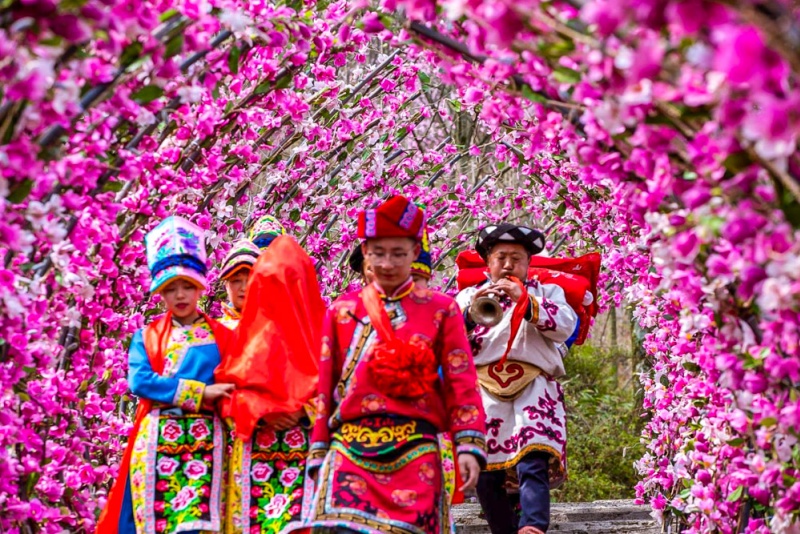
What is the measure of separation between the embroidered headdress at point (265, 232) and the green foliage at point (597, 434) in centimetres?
591

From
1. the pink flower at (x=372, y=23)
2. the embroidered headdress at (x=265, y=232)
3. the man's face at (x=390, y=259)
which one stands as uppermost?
the pink flower at (x=372, y=23)

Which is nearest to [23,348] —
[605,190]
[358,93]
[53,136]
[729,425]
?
[53,136]

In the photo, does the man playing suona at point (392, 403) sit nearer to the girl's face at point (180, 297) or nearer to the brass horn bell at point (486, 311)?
the girl's face at point (180, 297)

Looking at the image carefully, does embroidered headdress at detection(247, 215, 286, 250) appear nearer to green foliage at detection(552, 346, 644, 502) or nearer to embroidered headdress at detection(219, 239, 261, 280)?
embroidered headdress at detection(219, 239, 261, 280)

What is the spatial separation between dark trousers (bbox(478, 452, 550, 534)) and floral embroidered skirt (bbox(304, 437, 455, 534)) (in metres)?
1.39

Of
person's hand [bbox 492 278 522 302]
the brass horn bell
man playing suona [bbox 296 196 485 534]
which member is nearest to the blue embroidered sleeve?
man playing suona [bbox 296 196 485 534]

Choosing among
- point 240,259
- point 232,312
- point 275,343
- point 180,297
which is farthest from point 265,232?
point 275,343

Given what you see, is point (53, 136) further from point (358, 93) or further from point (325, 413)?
point (358, 93)

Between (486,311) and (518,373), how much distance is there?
0.46 m

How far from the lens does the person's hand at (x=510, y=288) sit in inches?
222

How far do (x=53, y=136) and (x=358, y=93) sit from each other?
486cm

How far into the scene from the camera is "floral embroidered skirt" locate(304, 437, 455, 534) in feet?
13.7

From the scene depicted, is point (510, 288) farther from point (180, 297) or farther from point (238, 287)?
point (180, 297)

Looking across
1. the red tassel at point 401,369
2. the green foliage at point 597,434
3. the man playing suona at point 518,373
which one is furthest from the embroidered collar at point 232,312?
the green foliage at point 597,434
